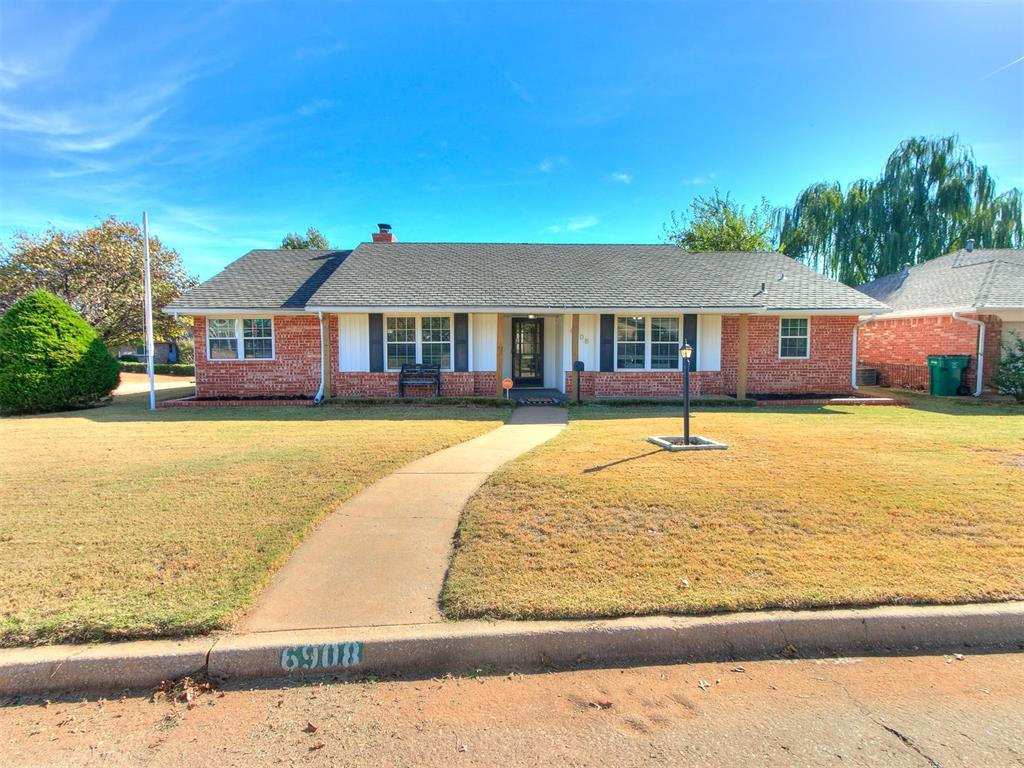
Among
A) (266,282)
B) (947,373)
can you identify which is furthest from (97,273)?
(947,373)

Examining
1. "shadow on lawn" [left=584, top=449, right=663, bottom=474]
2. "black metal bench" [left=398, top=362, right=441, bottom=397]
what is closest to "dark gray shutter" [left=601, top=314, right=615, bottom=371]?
"black metal bench" [left=398, top=362, right=441, bottom=397]

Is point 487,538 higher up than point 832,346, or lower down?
lower down

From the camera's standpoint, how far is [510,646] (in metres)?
2.96

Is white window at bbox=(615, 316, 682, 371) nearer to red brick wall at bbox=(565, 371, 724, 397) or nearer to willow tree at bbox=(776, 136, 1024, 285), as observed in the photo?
red brick wall at bbox=(565, 371, 724, 397)

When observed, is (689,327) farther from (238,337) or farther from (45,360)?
(45,360)

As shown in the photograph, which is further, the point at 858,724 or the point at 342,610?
the point at 342,610

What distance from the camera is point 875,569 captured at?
3.65m

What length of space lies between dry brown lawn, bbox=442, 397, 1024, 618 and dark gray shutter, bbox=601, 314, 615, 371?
652 centimetres

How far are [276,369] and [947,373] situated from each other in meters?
19.4

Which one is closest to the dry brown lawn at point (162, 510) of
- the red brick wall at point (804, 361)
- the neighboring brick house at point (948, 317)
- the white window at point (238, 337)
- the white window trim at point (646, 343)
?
the white window at point (238, 337)

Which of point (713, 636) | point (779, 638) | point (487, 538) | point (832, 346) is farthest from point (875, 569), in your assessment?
point (832, 346)

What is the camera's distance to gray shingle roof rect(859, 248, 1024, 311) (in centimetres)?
Result: 1523

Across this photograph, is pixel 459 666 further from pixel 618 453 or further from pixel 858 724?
pixel 618 453

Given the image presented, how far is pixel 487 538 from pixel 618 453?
3346mm
